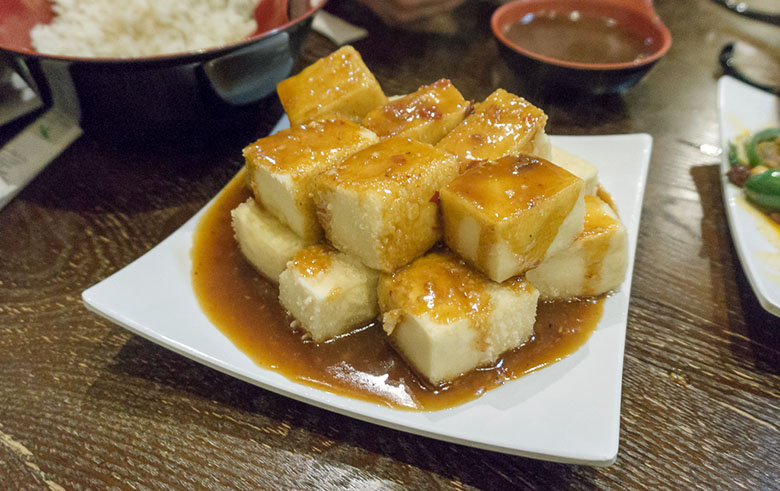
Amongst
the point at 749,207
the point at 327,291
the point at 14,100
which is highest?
the point at 14,100

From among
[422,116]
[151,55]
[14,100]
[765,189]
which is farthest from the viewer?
[14,100]

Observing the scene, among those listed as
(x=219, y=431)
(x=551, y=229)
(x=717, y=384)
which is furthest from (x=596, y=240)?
(x=219, y=431)

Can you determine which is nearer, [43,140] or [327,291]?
[327,291]

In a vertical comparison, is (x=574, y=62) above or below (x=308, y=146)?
below

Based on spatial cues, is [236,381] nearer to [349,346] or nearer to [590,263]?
[349,346]

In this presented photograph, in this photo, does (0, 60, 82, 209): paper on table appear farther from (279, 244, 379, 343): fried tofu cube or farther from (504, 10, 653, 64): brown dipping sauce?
(504, 10, 653, 64): brown dipping sauce

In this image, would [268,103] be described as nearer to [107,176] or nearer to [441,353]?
[107,176]

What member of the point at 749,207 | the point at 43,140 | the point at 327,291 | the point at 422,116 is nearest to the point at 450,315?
the point at 327,291
